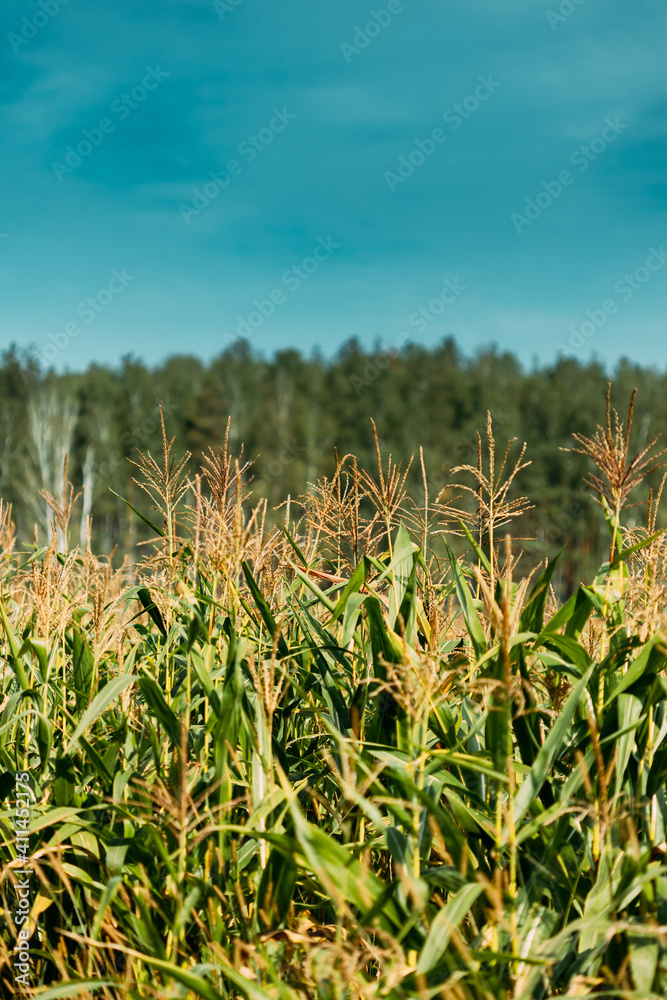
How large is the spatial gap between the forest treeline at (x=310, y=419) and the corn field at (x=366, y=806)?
111 feet

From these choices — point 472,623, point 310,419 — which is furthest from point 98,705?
point 310,419

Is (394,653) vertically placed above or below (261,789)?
above

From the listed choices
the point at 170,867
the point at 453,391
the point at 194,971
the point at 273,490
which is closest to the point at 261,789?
the point at 170,867

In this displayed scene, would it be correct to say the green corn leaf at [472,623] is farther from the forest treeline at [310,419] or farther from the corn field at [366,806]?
the forest treeline at [310,419]

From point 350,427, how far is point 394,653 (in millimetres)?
47563

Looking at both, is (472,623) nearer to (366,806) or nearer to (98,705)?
(366,806)

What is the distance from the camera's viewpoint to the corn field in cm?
137

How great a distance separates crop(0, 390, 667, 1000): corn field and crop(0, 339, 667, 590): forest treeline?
34.0 metres

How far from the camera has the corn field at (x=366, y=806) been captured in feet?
4.50

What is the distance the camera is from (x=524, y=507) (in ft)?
7.45

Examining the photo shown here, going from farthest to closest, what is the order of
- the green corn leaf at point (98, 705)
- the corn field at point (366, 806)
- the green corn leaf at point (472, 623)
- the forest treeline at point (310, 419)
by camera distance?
the forest treeline at point (310, 419), the green corn leaf at point (472, 623), the green corn leaf at point (98, 705), the corn field at point (366, 806)

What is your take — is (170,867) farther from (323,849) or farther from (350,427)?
(350,427)

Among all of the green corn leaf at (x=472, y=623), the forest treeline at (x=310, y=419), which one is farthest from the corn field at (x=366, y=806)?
the forest treeline at (x=310, y=419)

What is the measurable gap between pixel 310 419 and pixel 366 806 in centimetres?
4327
